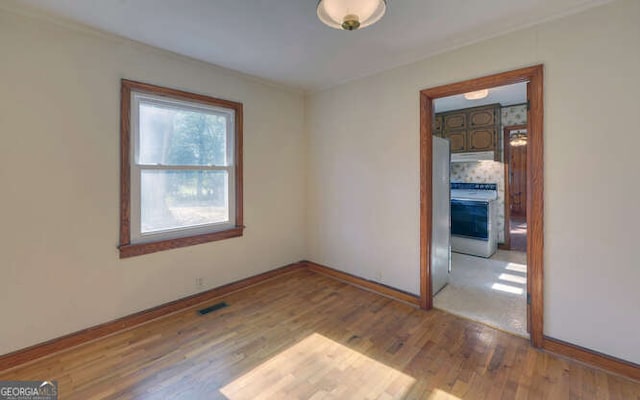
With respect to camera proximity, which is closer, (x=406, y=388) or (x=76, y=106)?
(x=406, y=388)

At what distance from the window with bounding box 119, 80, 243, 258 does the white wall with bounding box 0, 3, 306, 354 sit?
104mm

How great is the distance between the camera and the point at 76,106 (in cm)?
230

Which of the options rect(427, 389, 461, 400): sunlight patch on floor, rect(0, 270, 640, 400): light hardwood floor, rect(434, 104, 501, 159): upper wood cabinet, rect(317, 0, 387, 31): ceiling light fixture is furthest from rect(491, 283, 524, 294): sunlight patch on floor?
rect(317, 0, 387, 31): ceiling light fixture

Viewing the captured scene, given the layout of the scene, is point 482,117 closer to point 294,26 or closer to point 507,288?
point 507,288

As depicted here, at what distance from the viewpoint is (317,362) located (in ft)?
6.99

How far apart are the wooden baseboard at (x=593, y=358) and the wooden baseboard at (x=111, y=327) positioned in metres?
2.96

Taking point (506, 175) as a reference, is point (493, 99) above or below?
above

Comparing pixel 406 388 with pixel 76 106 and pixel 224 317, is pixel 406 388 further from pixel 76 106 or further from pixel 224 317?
pixel 76 106

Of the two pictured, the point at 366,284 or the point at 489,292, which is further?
the point at 366,284

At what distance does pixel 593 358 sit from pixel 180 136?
155 inches

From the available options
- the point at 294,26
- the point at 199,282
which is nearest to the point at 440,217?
the point at 294,26

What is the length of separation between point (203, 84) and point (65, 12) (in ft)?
3.77

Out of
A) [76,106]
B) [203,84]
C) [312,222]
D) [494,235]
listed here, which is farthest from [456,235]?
[76,106]

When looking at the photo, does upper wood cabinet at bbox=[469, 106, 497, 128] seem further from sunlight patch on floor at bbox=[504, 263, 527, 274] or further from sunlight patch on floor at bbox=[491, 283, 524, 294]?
sunlight patch on floor at bbox=[491, 283, 524, 294]
